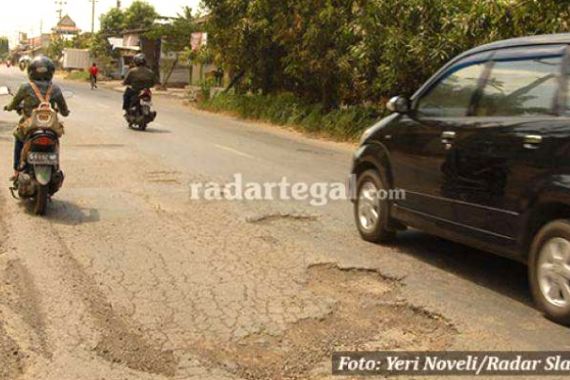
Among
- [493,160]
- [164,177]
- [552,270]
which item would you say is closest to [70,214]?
[164,177]

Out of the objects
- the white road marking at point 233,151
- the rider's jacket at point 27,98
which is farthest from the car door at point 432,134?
the white road marking at point 233,151

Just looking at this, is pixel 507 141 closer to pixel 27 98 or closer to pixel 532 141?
pixel 532 141

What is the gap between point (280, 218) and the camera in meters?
7.49

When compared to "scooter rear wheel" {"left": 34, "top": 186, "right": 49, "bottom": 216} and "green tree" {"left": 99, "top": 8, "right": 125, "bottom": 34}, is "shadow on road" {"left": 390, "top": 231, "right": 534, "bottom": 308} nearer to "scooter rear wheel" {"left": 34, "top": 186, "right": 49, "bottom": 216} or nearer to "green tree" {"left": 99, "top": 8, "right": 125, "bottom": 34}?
"scooter rear wheel" {"left": 34, "top": 186, "right": 49, "bottom": 216}

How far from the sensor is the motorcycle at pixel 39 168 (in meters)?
7.12

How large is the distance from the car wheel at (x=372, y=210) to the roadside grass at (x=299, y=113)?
10.7m

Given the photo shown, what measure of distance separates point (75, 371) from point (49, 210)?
4255 mm

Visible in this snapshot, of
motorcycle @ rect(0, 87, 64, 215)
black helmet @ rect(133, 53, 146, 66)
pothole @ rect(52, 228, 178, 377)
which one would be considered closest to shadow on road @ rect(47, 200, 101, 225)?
motorcycle @ rect(0, 87, 64, 215)

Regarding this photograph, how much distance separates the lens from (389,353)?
3910mm

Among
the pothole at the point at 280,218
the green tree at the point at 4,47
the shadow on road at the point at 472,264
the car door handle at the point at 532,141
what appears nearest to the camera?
the car door handle at the point at 532,141

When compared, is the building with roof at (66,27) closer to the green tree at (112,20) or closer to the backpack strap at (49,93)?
the green tree at (112,20)

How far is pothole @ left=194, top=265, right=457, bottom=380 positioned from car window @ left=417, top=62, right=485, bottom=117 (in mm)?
1531

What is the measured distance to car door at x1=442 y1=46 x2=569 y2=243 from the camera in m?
4.49

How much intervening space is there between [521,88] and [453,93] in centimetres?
79
